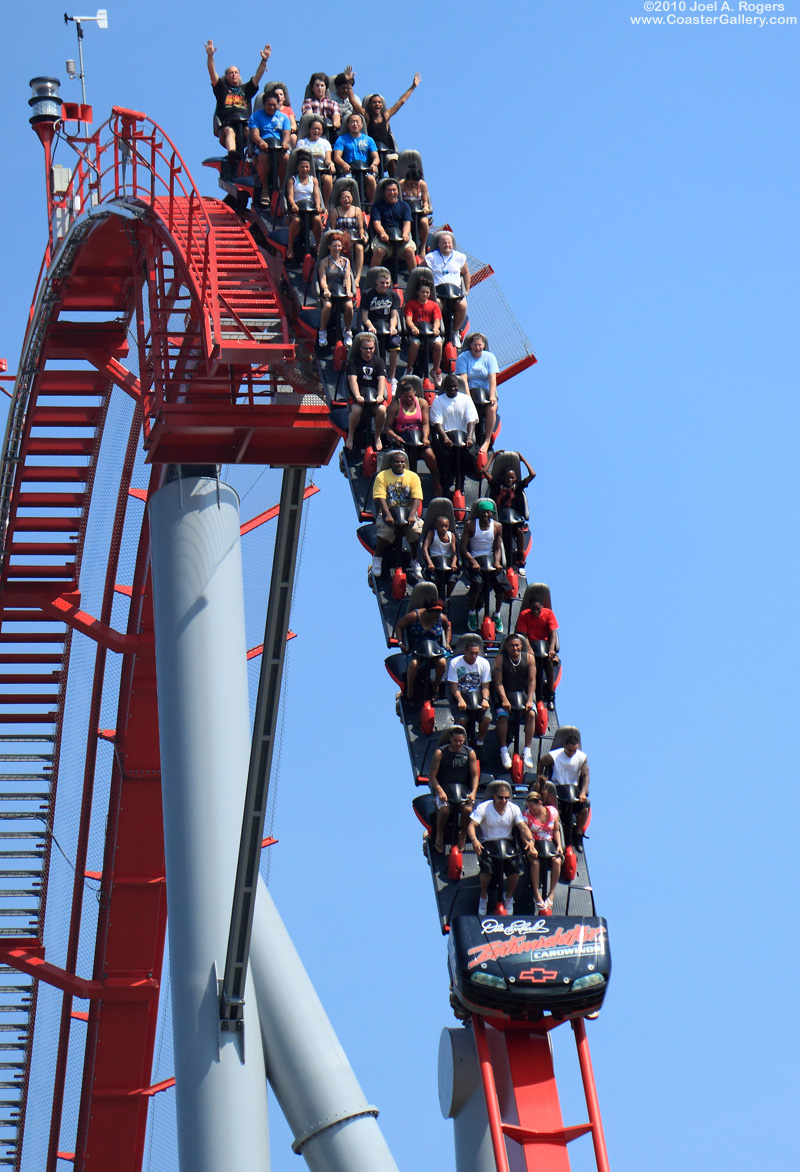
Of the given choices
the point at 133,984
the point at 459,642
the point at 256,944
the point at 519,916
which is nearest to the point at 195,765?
the point at 256,944

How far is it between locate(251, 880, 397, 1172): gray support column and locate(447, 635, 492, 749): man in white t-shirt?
4.01m

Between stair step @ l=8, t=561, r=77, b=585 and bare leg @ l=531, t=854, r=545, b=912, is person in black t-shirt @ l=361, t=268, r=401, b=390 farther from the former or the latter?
stair step @ l=8, t=561, r=77, b=585

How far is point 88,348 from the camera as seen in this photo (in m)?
20.8

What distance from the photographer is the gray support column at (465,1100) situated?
512 inches

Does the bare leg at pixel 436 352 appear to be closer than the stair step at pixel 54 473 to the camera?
Yes

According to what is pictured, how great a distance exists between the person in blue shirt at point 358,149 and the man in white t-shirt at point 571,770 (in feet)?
20.2

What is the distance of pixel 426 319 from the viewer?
16.6 metres

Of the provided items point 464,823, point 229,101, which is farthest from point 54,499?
point 464,823

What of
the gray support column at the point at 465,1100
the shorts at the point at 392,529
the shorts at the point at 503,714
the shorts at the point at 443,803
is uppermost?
the shorts at the point at 392,529

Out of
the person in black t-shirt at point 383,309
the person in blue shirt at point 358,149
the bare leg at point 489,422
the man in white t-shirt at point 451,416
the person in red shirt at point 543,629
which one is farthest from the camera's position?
the person in blue shirt at point 358,149

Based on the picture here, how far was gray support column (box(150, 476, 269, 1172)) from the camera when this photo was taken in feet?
53.7

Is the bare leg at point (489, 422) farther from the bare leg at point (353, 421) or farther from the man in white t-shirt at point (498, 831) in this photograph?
the man in white t-shirt at point (498, 831)

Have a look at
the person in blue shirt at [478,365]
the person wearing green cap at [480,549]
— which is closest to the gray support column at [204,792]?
the person in blue shirt at [478,365]

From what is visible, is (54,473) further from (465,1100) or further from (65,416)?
(465,1100)
